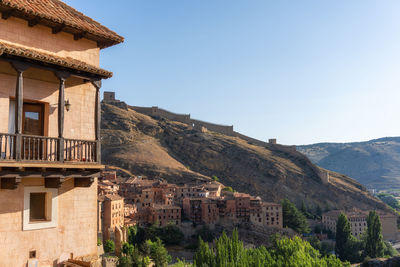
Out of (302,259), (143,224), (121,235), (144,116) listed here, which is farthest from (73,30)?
(144,116)

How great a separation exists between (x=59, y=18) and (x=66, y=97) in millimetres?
1982

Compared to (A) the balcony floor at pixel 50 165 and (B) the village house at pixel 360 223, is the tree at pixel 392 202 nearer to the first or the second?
(B) the village house at pixel 360 223

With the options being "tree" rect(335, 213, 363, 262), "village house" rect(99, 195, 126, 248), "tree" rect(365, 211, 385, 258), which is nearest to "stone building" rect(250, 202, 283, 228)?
"tree" rect(335, 213, 363, 262)

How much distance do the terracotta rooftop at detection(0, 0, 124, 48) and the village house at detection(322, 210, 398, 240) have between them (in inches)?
3513

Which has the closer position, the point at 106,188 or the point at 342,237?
the point at 106,188

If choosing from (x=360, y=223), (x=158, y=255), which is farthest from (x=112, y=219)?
(x=360, y=223)

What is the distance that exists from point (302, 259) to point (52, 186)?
18590mm

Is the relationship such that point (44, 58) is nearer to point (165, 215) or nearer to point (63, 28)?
point (63, 28)

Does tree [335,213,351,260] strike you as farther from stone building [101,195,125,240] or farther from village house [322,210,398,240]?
stone building [101,195,125,240]

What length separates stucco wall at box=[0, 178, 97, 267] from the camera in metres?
8.38

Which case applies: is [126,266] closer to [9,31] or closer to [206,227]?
[206,227]

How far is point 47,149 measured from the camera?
28.9 ft

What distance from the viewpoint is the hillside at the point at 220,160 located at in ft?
342

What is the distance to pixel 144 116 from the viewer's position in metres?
123
